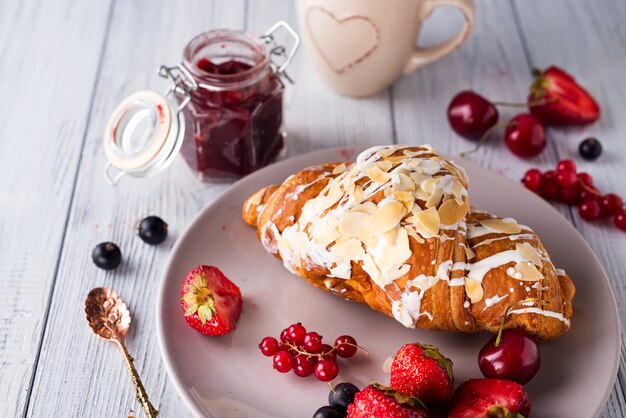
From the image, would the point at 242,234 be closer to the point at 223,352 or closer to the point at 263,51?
the point at 223,352

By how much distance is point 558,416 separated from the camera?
1.44 meters

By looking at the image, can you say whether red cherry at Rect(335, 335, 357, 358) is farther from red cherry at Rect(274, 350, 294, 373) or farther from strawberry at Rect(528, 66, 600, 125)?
strawberry at Rect(528, 66, 600, 125)

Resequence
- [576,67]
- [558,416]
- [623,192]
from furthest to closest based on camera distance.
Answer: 1. [576,67]
2. [623,192]
3. [558,416]

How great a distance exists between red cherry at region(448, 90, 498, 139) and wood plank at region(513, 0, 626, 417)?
215 millimetres

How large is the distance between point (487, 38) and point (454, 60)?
16 cm

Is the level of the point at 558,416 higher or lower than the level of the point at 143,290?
lower

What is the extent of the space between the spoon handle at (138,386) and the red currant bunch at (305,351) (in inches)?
9.8

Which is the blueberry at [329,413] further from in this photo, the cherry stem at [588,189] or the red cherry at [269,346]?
the cherry stem at [588,189]

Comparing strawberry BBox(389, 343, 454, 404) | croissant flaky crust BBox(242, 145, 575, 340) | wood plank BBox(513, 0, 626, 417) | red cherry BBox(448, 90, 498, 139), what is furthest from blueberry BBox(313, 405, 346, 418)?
red cherry BBox(448, 90, 498, 139)

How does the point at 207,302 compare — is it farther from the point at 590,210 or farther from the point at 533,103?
the point at 533,103

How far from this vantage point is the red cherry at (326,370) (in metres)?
1.52

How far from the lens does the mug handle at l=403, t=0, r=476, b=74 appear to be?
82.8 inches

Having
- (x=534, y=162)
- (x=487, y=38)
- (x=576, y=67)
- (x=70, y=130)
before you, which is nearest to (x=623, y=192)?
(x=534, y=162)

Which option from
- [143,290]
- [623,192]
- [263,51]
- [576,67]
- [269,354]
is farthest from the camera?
[576,67]
